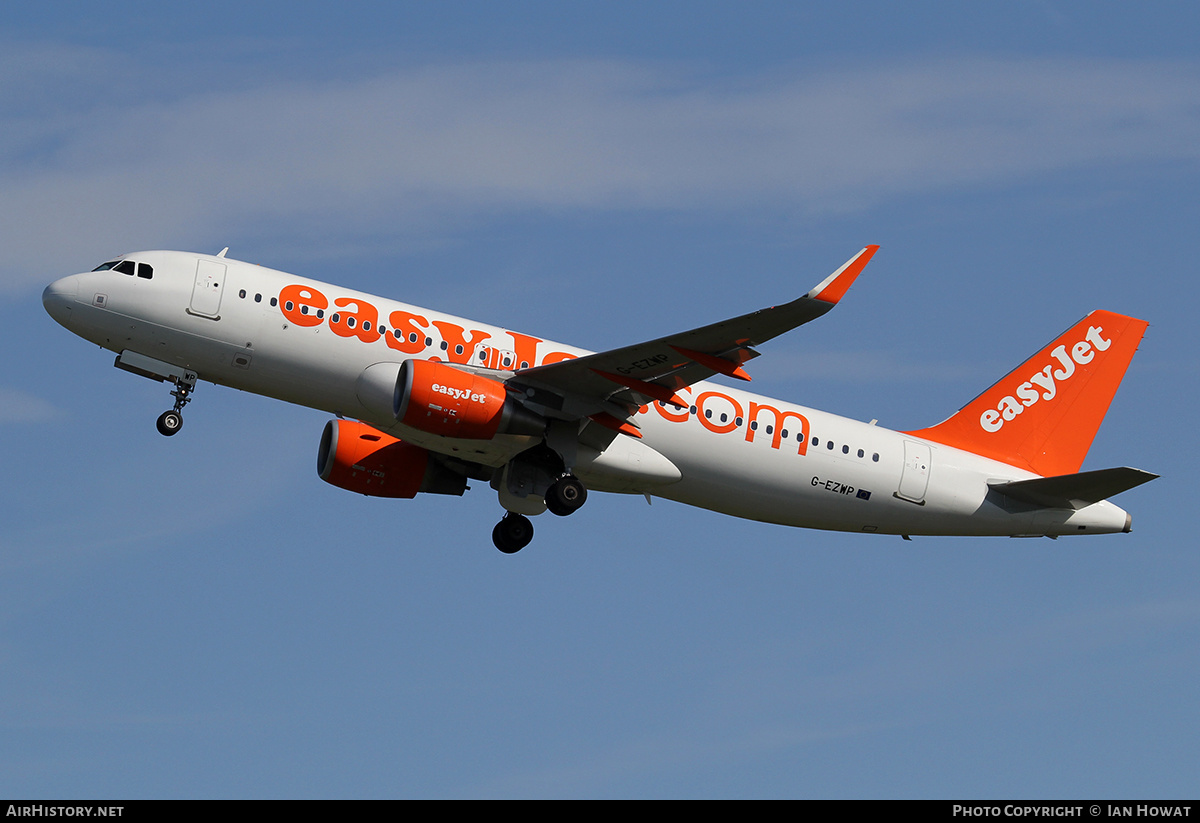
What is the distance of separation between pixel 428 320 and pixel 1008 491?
16.0 metres

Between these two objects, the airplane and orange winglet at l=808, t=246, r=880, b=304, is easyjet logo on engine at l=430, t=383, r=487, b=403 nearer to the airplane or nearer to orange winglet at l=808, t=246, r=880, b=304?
the airplane

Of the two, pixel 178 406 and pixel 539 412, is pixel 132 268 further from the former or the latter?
pixel 539 412

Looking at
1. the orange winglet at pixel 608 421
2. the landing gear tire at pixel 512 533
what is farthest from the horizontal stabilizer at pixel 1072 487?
the landing gear tire at pixel 512 533

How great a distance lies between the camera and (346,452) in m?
37.2

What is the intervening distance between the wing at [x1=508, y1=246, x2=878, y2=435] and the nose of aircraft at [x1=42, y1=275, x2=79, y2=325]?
10323 millimetres

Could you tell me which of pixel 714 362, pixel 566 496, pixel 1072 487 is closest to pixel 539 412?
pixel 566 496

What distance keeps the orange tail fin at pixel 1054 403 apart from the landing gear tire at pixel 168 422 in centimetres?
1933

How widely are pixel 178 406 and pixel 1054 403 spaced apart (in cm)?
2380

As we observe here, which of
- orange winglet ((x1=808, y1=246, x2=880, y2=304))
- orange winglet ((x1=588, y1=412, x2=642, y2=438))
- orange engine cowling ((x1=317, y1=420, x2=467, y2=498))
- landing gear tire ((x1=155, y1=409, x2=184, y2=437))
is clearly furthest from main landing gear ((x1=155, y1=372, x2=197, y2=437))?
orange winglet ((x1=808, y1=246, x2=880, y2=304))

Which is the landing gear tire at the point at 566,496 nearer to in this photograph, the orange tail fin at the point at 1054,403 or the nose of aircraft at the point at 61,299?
the orange tail fin at the point at 1054,403

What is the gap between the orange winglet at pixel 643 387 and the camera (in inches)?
1276

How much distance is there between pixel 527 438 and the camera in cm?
3362

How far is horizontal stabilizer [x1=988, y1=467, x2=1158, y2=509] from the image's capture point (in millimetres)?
35375
